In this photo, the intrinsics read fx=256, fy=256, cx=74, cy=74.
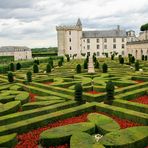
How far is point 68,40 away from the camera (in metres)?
82.4

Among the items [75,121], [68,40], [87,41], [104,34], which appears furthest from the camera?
[87,41]

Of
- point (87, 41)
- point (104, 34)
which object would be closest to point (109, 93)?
point (87, 41)

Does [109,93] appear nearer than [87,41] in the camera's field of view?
Yes

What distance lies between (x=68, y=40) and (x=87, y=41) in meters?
6.96

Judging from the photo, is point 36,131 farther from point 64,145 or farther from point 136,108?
point 136,108

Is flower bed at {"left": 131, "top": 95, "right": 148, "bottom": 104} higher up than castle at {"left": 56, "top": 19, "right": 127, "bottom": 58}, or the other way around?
castle at {"left": 56, "top": 19, "right": 127, "bottom": 58}

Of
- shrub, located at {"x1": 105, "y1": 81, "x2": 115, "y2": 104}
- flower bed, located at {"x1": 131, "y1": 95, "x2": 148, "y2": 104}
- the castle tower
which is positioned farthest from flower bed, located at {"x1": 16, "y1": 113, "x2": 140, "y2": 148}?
the castle tower

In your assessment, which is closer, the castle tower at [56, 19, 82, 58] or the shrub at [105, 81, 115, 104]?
the shrub at [105, 81, 115, 104]

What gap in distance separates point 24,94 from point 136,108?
24.3 ft

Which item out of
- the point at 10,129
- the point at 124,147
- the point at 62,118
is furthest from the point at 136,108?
the point at 10,129

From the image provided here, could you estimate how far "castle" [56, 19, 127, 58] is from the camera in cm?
8269

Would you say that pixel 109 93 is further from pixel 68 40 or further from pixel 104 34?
pixel 104 34

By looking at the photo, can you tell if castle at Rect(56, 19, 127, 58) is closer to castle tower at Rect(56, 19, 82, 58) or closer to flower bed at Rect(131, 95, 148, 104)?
castle tower at Rect(56, 19, 82, 58)

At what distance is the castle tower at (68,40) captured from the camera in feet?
270
